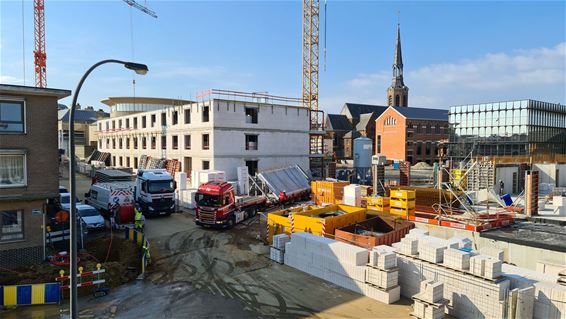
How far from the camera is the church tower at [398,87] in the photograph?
92562 mm

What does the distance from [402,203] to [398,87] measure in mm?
77766

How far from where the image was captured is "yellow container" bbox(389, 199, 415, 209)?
2147cm

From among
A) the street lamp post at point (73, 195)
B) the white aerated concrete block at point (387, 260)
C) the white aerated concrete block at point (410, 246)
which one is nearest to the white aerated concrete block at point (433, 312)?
the white aerated concrete block at point (387, 260)

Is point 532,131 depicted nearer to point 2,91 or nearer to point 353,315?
point 353,315

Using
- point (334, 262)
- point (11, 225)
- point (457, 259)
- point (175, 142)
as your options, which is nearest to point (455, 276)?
point (457, 259)

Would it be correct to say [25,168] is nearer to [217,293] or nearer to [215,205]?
[217,293]

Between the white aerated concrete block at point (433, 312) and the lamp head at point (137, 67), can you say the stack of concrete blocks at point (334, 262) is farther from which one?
the lamp head at point (137, 67)

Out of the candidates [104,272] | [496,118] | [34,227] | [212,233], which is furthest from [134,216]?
[496,118]

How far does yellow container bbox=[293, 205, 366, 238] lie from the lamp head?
11.2 meters

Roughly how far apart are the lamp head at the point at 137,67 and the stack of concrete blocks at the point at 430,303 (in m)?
10.1

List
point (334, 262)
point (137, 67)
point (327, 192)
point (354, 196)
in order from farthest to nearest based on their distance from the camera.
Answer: point (327, 192), point (354, 196), point (334, 262), point (137, 67)

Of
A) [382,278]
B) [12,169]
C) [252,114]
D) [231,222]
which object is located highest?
[252,114]

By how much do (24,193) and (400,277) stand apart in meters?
15.1

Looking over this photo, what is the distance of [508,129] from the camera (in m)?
43.2
